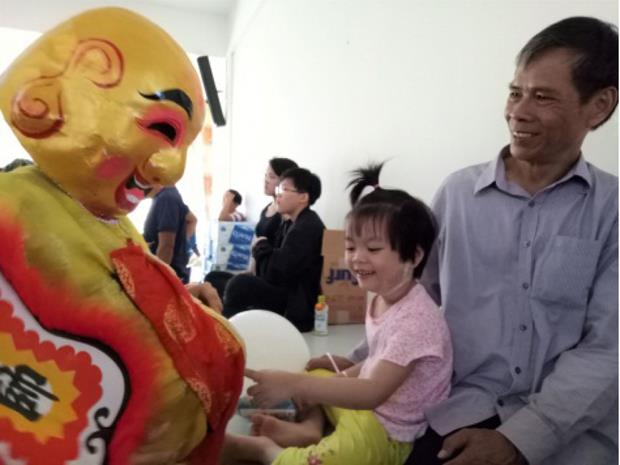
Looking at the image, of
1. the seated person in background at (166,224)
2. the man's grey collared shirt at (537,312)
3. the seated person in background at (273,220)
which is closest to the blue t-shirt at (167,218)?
the seated person in background at (166,224)

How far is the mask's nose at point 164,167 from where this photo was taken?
0.69 metres

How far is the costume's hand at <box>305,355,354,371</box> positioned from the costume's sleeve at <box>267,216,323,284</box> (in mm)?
795

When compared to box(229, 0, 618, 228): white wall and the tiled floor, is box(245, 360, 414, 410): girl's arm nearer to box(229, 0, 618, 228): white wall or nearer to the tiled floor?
box(229, 0, 618, 228): white wall

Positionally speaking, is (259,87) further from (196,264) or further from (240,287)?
(240,287)

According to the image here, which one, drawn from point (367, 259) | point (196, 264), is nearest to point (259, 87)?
point (196, 264)

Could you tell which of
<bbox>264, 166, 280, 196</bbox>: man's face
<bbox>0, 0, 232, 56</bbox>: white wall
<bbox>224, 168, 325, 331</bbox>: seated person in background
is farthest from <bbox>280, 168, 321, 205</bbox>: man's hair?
<bbox>0, 0, 232, 56</bbox>: white wall

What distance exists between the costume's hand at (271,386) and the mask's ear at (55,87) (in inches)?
21.0

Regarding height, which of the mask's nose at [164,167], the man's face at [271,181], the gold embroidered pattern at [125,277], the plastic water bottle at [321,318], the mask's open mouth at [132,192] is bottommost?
the plastic water bottle at [321,318]

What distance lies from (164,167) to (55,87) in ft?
0.53

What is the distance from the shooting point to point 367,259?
1062 millimetres

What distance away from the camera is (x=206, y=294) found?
0.91 meters

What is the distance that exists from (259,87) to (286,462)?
3292 mm

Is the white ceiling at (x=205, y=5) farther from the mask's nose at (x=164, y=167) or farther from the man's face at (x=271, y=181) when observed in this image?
the mask's nose at (x=164, y=167)

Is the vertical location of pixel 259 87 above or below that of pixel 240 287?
above
